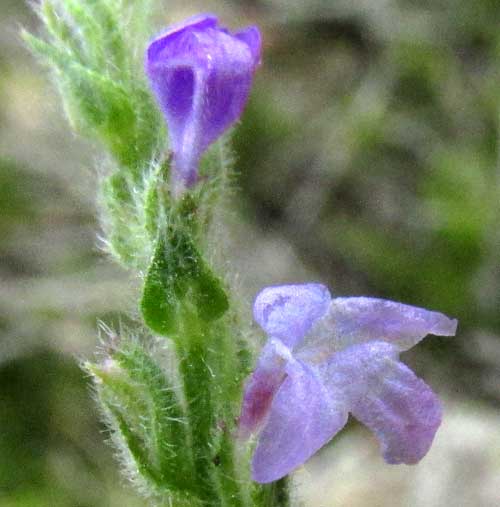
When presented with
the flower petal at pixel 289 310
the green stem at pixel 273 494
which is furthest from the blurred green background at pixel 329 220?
the flower petal at pixel 289 310

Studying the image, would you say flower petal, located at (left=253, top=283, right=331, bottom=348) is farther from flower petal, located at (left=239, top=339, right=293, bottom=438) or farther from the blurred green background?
the blurred green background

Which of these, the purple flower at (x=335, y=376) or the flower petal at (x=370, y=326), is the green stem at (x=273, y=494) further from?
the flower petal at (x=370, y=326)

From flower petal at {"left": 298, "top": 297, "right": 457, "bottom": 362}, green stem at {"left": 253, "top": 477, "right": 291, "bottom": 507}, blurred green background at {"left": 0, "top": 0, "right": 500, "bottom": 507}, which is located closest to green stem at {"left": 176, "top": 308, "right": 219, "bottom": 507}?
green stem at {"left": 253, "top": 477, "right": 291, "bottom": 507}

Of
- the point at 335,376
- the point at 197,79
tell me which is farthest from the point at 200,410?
the point at 197,79

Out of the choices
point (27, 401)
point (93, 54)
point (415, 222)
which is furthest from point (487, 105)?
point (93, 54)

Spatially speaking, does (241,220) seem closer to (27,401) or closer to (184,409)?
(27,401)

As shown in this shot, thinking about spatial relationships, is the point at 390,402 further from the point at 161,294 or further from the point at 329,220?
the point at 329,220
